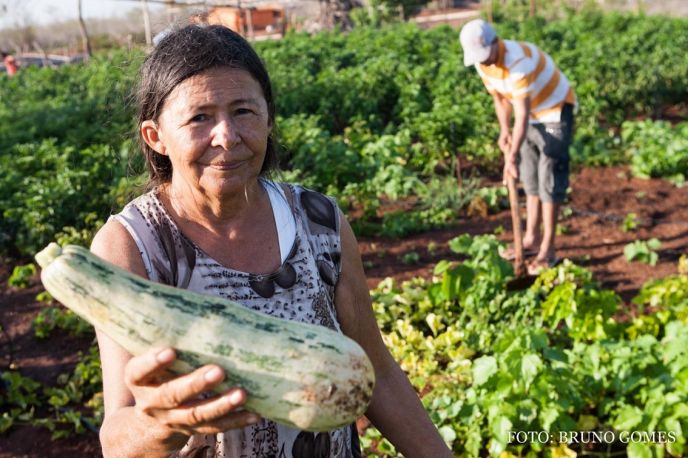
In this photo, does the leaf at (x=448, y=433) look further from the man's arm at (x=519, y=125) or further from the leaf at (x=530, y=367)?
the man's arm at (x=519, y=125)

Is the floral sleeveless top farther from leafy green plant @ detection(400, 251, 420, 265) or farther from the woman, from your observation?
leafy green plant @ detection(400, 251, 420, 265)

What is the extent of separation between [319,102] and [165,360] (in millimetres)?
10733

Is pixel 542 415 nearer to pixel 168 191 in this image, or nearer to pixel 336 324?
pixel 336 324

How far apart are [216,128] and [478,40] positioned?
4024 millimetres

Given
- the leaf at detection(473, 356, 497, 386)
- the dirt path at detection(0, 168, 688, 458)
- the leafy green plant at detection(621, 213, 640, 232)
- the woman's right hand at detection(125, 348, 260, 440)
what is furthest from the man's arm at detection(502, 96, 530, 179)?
the woman's right hand at detection(125, 348, 260, 440)

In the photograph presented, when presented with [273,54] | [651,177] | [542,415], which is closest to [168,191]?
[542,415]

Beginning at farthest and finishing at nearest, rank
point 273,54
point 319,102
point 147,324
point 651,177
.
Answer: point 273,54, point 319,102, point 651,177, point 147,324

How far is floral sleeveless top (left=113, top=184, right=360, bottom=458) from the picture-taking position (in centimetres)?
167

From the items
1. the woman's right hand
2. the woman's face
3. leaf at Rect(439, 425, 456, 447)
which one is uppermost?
the woman's face

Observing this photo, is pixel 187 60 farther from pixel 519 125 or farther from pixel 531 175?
pixel 531 175

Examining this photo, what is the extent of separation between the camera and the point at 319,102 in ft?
38.4

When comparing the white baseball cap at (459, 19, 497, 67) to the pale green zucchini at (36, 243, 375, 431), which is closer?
the pale green zucchini at (36, 243, 375, 431)

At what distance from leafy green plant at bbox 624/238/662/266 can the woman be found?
182 inches

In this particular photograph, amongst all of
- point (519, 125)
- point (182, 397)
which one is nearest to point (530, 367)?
point (182, 397)
